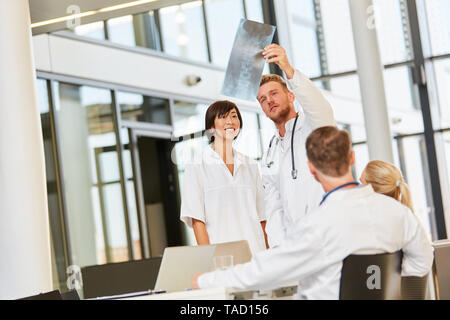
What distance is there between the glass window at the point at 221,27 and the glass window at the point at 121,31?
6.37 ft

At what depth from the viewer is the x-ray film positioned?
320cm

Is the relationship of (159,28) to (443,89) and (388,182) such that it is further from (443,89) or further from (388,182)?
(388,182)

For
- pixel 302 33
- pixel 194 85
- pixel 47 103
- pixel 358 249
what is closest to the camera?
pixel 358 249

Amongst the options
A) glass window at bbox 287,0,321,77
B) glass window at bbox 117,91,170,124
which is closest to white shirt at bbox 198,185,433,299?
glass window at bbox 117,91,170,124

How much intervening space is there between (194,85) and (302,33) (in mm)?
3015

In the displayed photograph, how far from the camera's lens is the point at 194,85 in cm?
1031

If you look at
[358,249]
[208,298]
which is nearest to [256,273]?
[208,298]

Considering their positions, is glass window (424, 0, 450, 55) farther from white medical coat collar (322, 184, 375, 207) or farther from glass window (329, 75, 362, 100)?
white medical coat collar (322, 184, 375, 207)

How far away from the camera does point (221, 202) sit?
3980mm

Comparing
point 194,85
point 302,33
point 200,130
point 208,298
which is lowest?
point 208,298

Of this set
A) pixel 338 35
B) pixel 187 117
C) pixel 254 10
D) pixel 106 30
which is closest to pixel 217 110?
pixel 106 30

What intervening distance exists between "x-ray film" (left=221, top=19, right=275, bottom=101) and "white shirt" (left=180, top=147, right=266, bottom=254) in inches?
30.0

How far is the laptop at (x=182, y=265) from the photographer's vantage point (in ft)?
8.70

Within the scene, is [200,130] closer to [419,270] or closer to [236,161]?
[236,161]
